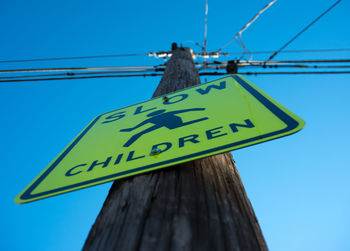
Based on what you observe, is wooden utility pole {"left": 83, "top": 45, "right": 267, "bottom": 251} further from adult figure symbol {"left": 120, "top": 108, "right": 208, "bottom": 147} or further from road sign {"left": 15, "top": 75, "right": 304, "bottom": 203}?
adult figure symbol {"left": 120, "top": 108, "right": 208, "bottom": 147}

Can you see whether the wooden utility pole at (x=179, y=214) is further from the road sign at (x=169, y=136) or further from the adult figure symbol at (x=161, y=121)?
the adult figure symbol at (x=161, y=121)

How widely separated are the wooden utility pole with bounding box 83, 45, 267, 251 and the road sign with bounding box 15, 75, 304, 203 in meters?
0.10

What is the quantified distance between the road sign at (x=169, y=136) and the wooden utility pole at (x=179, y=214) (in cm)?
10

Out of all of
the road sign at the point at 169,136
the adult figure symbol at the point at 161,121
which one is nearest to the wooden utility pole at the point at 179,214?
the road sign at the point at 169,136

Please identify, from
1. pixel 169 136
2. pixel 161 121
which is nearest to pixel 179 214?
pixel 169 136

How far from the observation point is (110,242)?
67 cm

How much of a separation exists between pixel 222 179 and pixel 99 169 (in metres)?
0.54

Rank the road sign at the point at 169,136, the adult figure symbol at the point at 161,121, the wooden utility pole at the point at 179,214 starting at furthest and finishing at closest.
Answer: the adult figure symbol at the point at 161,121 → the road sign at the point at 169,136 → the wooden utility pole at the point at 179,214

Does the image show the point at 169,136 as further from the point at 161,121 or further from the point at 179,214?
the point at 179,214

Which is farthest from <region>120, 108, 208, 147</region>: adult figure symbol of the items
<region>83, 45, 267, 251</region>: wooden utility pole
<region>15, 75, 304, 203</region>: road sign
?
<region>83, 45, 267, 251</region>: wooden utility pole

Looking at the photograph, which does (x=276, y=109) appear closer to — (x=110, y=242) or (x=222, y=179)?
(x=222, y=179)

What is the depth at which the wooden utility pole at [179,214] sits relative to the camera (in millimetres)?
636

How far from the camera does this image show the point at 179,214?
2.31 ft

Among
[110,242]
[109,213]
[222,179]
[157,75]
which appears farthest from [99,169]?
[157,75]
